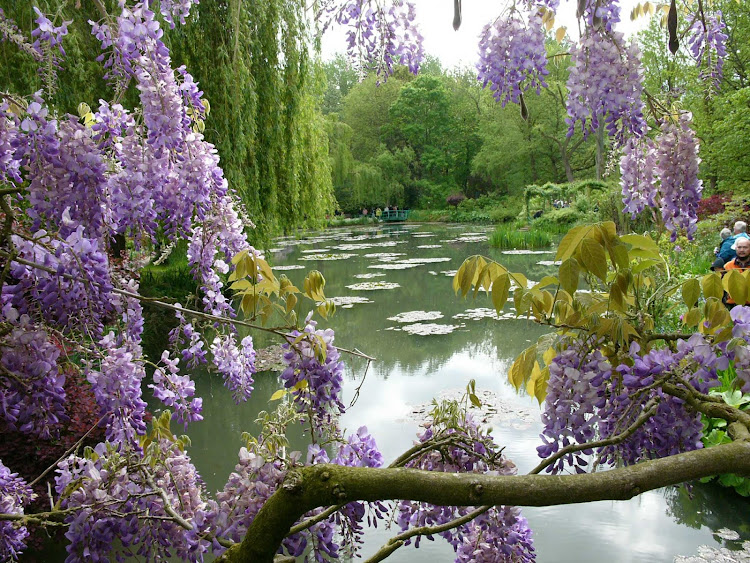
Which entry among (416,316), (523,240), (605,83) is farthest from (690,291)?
(523,240)

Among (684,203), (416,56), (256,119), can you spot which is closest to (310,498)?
(684,203)

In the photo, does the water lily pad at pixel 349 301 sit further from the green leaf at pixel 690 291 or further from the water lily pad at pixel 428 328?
the green leaf at pixel 690 291

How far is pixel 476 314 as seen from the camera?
7648 millimetres

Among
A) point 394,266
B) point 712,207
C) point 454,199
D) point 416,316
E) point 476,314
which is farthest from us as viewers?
point 454,199

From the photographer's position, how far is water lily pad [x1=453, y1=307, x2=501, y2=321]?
7.43 meters

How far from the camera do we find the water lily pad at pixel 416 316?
733cm

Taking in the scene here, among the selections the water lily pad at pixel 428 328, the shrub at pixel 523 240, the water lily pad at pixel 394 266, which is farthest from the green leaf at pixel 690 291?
the shrub at pixel 523 240

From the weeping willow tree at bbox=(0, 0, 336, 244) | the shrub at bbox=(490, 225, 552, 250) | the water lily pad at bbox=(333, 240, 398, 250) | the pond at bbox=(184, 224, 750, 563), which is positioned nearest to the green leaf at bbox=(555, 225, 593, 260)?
the pond at bbox=(184, 224, 750, 563)

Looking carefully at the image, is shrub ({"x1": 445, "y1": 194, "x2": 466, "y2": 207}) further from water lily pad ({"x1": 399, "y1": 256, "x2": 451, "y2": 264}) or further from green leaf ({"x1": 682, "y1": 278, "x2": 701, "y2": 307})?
green leaf ({"x1": 682, "y1": 278, "x2": 701, "y2": 307})

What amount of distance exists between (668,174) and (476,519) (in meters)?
1.00

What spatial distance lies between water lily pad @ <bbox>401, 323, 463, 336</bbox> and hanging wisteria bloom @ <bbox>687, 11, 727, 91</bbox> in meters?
5.04

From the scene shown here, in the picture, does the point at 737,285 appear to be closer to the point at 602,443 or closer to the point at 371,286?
the point at 602,443

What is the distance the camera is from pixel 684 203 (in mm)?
1519

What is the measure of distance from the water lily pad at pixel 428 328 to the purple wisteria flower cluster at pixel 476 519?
530cm
